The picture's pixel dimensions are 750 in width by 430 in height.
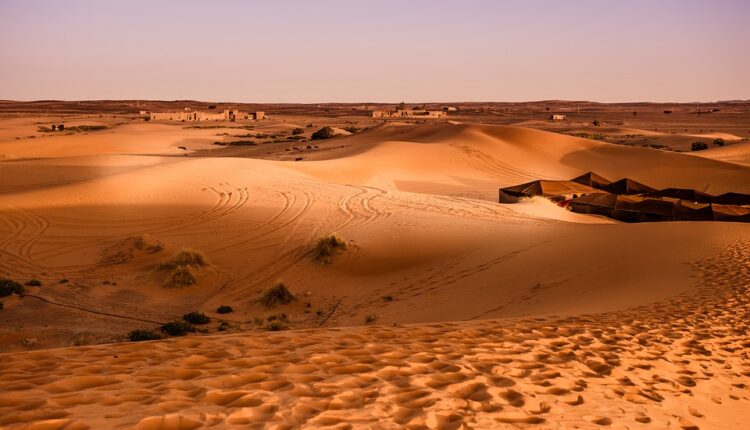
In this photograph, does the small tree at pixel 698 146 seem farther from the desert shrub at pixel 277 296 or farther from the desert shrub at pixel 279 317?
the desert shrub at pixel 279 317

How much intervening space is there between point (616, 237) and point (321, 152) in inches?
1169

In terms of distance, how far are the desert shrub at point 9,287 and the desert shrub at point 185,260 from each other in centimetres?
295

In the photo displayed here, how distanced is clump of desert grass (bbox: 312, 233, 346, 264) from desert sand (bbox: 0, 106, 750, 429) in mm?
179

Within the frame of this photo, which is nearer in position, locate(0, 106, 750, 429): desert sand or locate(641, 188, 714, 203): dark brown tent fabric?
locate(0, 106, 750, 429): desert sand

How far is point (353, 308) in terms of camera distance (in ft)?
39.7

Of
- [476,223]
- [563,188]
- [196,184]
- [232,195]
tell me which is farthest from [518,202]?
[196,184]

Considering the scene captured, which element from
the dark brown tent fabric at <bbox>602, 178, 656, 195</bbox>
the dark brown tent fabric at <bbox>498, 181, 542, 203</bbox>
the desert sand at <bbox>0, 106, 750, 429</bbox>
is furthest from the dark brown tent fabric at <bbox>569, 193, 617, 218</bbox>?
the dark brown tent fabric at <bbox>602, 178, 656, 195</bbox>

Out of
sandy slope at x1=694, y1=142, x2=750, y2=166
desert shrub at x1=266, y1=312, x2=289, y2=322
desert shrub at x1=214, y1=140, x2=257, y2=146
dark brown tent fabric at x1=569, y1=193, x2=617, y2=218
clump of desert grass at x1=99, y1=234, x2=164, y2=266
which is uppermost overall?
sandy slope at x1=694, y1=142, x2=750, y2=166

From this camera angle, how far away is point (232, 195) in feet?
70.0

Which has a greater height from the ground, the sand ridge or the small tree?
the small tree

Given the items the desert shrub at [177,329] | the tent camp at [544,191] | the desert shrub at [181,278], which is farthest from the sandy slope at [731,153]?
the desert shrub at [177,329]

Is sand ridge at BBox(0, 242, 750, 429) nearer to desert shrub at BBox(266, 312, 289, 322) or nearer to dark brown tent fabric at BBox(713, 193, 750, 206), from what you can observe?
desert shrub at BBox(266, 312, 289, 322)

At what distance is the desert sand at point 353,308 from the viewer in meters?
4.91

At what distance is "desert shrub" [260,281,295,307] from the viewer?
12406 millimetres
